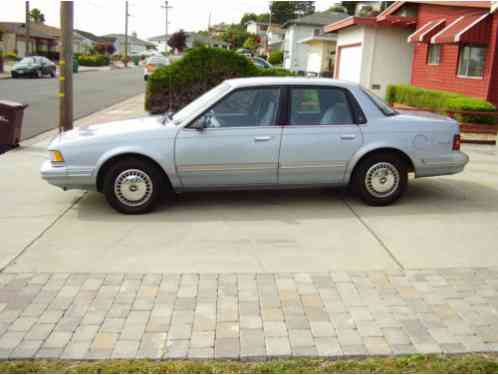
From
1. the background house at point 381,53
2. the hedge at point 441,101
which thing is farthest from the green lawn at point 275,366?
the background house at point 381,53

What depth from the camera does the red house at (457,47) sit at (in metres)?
16.8

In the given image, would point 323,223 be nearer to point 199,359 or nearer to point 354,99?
point 354,99

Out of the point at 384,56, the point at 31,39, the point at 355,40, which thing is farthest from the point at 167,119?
the point at 31,39

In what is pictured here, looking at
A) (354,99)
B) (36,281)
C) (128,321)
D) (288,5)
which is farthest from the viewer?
(288,5)

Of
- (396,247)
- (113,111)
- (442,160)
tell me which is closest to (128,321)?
(396,247)

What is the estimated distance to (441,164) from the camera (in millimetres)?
7133

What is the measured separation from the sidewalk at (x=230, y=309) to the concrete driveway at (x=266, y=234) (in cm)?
5

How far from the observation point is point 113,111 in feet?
62.2

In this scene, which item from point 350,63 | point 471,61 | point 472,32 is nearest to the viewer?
point 472,32

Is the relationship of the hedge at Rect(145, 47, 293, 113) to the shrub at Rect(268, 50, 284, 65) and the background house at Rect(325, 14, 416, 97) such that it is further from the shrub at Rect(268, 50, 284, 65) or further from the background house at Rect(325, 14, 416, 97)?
the shrub at Rect(268, 50, 284, 65)

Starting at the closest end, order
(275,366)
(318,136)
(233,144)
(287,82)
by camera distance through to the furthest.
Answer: (275,366) → (233,144) → (318,136) → (287,82)

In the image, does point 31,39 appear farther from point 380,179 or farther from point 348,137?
point 380,179

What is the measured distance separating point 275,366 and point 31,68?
37621 mm

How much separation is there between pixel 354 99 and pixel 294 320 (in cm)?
367
